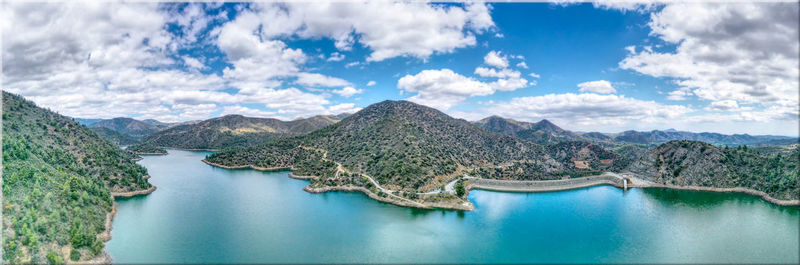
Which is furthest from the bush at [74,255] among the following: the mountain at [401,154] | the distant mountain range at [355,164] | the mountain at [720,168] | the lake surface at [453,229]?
the mountain at [720,168]

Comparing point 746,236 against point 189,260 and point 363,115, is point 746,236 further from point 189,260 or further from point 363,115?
point 363,115

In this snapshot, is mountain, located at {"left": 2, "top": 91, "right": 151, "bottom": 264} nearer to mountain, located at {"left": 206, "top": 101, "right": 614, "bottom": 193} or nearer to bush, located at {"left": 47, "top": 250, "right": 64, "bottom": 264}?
bush, located at {"left": 47, "top": 250, "right": 64, "bottom": 264}

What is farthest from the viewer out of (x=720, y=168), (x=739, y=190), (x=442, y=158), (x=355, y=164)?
(x=442, y=158)

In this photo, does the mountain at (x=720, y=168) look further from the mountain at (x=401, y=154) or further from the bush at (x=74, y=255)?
the bush at (x=74, y=255)

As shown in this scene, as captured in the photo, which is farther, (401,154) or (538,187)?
(401,154)

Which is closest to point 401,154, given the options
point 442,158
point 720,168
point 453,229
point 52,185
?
point 442,158

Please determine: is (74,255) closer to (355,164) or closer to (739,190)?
(355,164)
